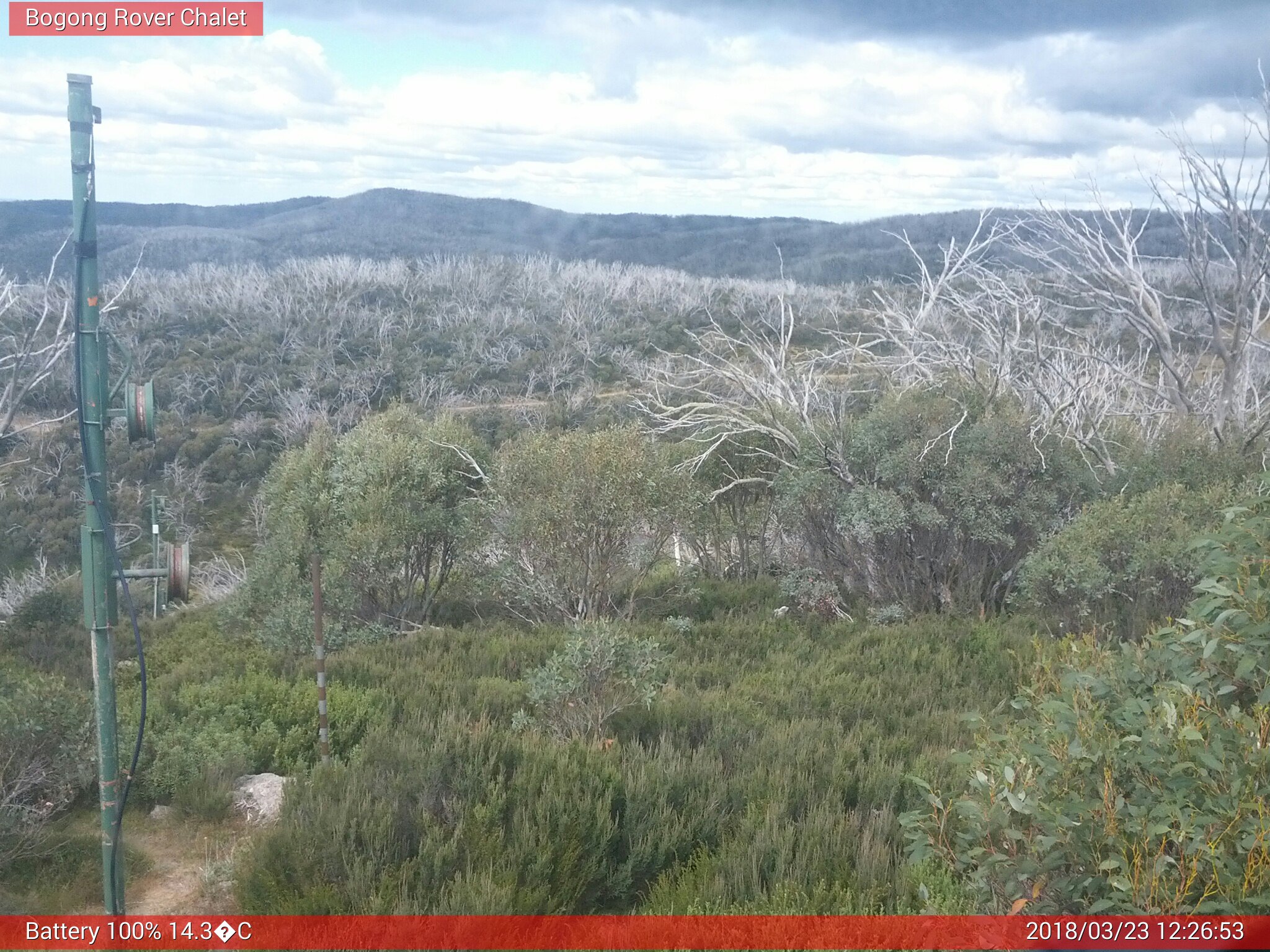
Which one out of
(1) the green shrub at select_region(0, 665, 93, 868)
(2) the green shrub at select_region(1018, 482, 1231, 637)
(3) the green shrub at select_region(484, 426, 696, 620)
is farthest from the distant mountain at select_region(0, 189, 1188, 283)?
(1) the green shrub at select_region(0, 665, 93, 868)

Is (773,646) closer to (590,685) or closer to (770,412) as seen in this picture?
(770,412)

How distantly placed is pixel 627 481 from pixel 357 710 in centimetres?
504

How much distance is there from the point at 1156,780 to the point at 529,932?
2.49 meters

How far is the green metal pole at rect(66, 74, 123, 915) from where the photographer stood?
12.9 feet

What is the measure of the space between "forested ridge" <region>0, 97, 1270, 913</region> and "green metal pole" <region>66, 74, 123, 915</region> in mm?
290

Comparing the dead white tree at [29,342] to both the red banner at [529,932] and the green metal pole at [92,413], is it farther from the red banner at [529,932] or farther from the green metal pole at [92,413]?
the red banner at [529,932]

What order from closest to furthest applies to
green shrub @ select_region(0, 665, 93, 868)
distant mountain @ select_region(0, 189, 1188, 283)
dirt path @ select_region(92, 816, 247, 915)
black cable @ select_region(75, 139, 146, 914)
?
black cable @ select_region(75, 139, 146, 914) → dirt path @ select_region(92, 816, 247, 915) → green shrub @ select_region(0, 665, 93, 868) → distant mountain @ select_region(0, 189, 1188, 283)

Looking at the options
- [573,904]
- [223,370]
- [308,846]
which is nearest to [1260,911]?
[573,904]

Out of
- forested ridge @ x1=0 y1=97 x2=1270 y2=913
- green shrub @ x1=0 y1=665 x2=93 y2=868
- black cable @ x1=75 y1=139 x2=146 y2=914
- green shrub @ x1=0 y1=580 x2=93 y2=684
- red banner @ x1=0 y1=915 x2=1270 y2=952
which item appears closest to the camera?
forested ridge @ x1=0 y1=97 x2=1270 y2=913

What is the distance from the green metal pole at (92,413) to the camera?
3945 millimetres

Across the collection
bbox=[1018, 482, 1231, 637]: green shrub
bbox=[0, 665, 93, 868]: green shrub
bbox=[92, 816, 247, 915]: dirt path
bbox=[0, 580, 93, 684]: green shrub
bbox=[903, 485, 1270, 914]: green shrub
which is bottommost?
bbox=[0, 580, 93, 684]: green shrub

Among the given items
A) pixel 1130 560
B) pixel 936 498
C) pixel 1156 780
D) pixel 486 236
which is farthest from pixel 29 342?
pixel 486 236

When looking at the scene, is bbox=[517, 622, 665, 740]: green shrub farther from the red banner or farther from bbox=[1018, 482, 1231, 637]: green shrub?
bbox=[1018, 482, 1231, 637]: green shrub

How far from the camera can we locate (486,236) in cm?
9381
